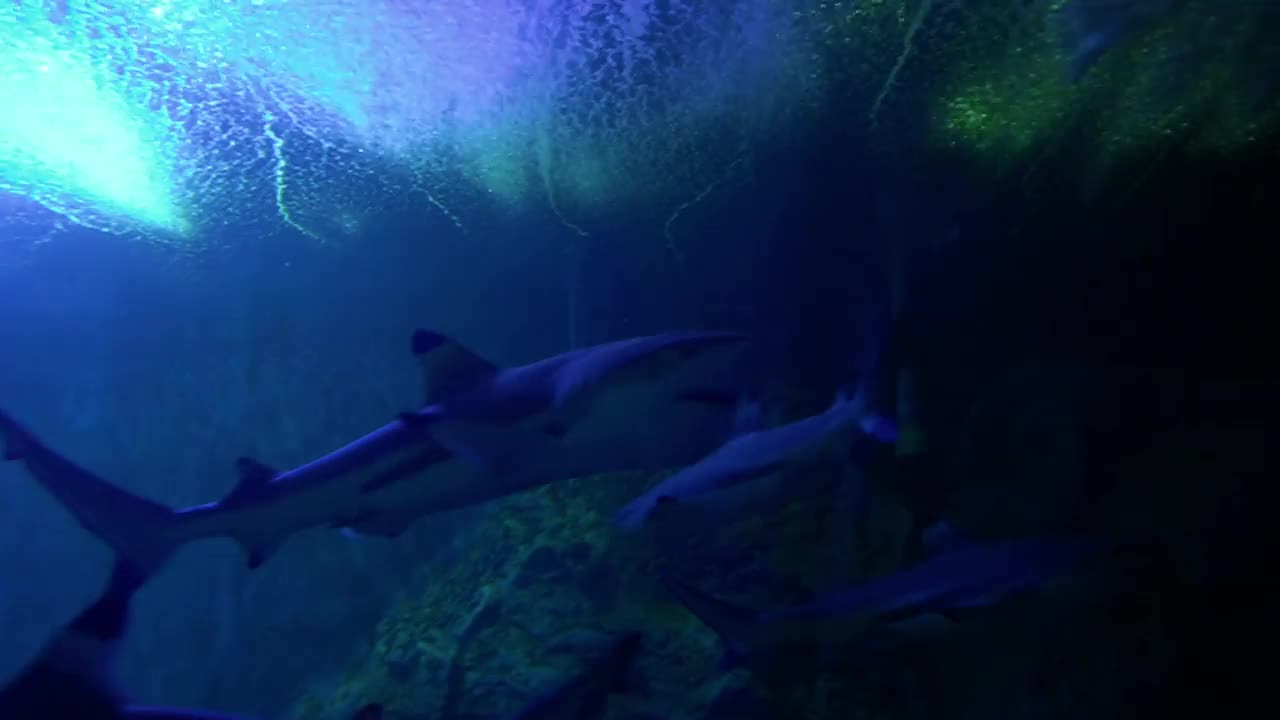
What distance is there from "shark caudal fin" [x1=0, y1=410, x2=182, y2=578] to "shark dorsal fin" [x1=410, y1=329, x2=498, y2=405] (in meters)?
1.18

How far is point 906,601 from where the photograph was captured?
Answer: 2.45 metres

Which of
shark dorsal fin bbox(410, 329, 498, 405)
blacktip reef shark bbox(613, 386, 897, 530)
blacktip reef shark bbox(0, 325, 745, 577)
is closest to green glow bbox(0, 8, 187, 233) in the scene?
blacktip reef shark bbox(0, 325, 745, 577)

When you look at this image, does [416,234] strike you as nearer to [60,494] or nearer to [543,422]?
[60,494]

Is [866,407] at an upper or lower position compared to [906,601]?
upper

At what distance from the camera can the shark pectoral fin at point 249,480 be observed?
259cm

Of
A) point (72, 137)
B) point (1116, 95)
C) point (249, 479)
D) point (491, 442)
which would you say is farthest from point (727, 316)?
point (72, 137)

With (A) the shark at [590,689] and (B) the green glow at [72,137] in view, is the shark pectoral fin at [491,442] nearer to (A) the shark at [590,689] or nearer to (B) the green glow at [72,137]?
(A) the shark at [590,689]

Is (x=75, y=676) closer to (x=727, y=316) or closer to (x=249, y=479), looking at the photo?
(x=249, y=479)

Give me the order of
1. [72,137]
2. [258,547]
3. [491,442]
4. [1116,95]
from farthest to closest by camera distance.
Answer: [72,137], [1116,95], [258,547], [491,442]

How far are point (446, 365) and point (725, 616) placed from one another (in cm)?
134

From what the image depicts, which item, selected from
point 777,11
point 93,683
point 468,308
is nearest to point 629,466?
point 93,683

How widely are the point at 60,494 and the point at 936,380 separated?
15.1 feet

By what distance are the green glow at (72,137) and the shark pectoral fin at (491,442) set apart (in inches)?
117

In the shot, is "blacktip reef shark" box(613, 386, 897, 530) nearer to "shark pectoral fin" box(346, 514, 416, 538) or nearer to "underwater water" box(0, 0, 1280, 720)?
"underwater water" box(0, 0, 1280, 720)
